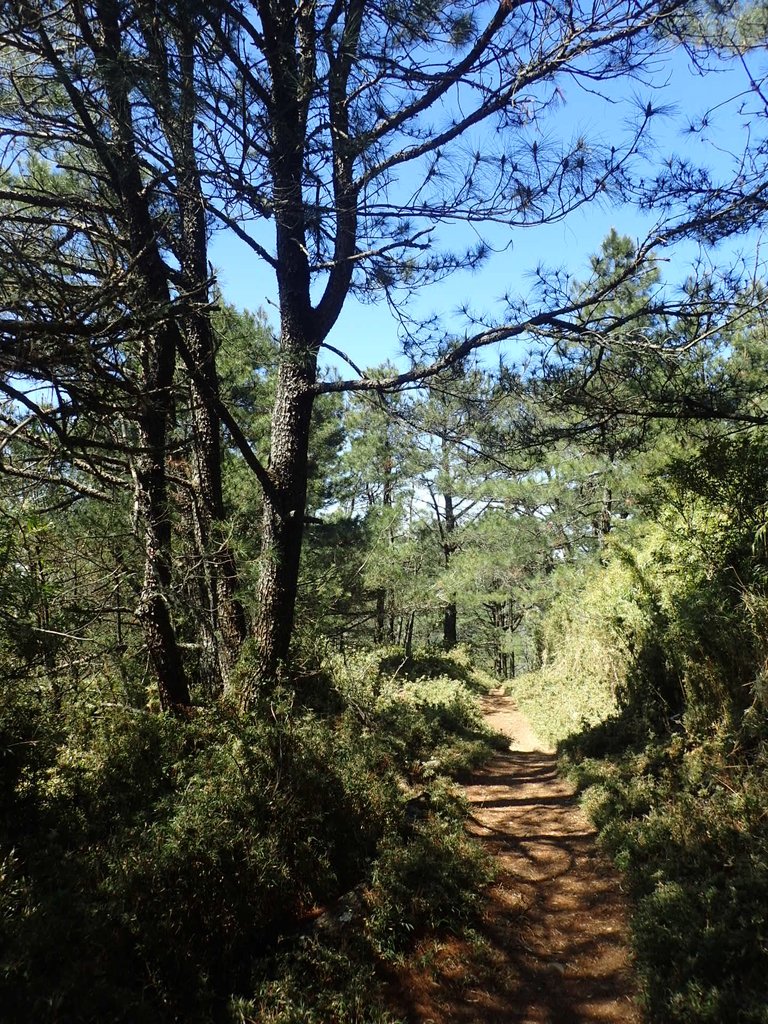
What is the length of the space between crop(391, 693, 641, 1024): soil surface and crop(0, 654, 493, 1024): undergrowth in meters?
0.28

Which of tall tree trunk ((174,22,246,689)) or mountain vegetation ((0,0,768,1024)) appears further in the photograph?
tall tree trunk ((174,22,246,689))

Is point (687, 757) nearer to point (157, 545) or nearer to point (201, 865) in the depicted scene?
point (201, 865)

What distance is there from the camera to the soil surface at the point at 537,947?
3346 mm

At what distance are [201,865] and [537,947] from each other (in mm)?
2411

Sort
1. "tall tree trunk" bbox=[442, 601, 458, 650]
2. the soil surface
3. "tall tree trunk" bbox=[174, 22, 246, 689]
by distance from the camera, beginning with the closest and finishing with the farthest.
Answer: the soil surface < "tall tree trunk" bbox=[174, 22, 246, 689] < "tall tree trunk" bbox=[442, 601, 458, 650]

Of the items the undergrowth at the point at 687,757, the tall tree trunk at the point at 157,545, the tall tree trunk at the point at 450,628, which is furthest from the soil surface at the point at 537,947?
the tall tree trunk at the point at 450,628

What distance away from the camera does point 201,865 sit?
3.48 m

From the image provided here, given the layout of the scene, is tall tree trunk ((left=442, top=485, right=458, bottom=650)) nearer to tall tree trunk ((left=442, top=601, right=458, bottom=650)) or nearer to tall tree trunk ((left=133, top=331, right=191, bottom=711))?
tall tree trunk ((left=442, top=601, right=458, bottom=650))

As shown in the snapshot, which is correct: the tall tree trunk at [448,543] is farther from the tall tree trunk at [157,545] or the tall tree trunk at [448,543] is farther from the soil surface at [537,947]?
the tall tree trunk at [157,545]

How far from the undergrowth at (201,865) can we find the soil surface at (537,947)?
0.93ft

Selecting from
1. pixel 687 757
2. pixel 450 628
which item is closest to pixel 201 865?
pixel 687 757

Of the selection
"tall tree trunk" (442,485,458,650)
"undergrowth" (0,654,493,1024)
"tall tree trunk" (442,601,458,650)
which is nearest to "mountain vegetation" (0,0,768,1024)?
"undergrowth" (0,654,493,1024)

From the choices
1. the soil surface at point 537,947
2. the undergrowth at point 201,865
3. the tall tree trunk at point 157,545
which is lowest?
the soil surface at point 537,947

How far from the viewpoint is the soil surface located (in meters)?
3.35
